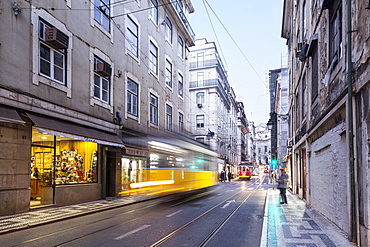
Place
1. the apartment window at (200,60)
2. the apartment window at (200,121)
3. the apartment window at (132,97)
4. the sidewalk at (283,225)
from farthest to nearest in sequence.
Answer: the apartment window at (200,60) → the apartment window at (200,121) → the apartment window at (132,97) → the sidewalk at (283,225)

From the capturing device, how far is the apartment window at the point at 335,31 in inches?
352

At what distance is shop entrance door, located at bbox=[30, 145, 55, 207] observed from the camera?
510 inches

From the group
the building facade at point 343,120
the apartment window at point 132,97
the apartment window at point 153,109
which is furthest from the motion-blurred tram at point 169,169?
the building facade at point 343,120

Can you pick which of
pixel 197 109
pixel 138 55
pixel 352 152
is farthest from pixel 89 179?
pixel 197 109

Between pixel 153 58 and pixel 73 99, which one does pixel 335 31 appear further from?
pixel 153 58

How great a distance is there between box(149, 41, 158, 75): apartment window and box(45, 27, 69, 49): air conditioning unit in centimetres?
1016

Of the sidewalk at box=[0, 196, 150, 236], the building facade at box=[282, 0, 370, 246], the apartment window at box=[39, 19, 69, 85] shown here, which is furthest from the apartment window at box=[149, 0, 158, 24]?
the sidewalk at box=[0, 196, 150, 236]

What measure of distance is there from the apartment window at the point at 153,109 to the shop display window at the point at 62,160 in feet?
24.2

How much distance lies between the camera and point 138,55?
69.3ft

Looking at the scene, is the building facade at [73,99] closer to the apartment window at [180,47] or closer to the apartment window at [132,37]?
the apartment window at [132,37]

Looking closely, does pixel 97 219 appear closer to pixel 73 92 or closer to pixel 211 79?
pixel 73 92

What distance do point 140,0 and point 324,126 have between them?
15610 millimetres

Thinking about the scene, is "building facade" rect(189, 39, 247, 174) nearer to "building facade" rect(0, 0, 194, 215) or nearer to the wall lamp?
"building facade" rect(0, 0, 194, 215)

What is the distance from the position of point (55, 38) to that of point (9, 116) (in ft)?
13.1
